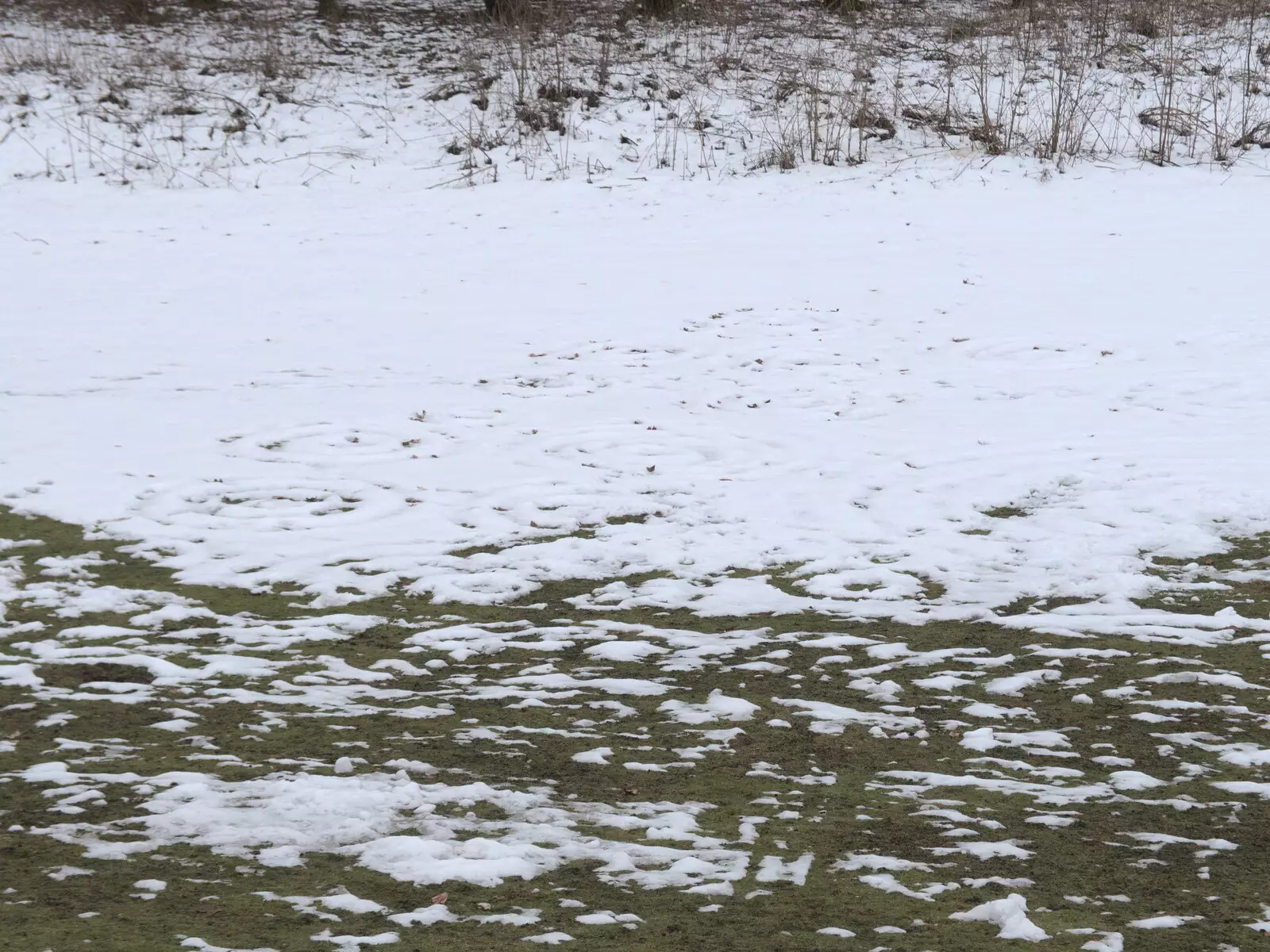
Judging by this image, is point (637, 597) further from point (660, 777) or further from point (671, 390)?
point (671, 390)

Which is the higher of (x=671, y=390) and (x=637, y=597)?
(x=671, y=390)

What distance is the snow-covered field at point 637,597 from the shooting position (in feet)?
10.6

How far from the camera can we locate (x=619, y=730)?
169 inches

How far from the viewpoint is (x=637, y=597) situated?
5570mm

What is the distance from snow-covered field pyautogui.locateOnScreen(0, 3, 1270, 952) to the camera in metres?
3.24

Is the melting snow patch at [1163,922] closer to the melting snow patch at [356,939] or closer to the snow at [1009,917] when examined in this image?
the snow at [1009,917]

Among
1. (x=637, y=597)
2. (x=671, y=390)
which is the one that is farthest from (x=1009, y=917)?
(x=671, y=390)

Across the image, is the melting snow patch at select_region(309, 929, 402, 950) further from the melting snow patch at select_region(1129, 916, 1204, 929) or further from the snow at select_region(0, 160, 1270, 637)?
the snow at select_region(0, 160, 1270, 637)

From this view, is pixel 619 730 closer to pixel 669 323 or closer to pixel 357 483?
pixel 357 483

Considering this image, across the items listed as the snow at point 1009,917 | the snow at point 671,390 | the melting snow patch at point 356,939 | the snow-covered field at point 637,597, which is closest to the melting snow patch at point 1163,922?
the snow-covered field at point 637,597

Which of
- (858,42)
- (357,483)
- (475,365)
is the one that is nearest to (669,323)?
(475,365)

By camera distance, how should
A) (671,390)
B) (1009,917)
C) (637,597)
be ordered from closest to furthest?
(1009,917) < (637,597) < (671,390)

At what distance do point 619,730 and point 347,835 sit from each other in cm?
115

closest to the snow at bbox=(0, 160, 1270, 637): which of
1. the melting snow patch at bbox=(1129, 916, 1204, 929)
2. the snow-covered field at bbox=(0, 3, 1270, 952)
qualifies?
the snow-covered field at bbox=(0, 3, 1270, 952)
